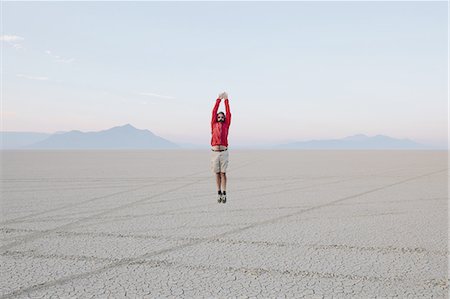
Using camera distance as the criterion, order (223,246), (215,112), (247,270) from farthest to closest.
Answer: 1. (215,112)
2. (223,246)
3. (247,270)

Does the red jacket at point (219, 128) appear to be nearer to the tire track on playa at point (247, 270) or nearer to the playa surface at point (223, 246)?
the playa surface at point (223, 246)

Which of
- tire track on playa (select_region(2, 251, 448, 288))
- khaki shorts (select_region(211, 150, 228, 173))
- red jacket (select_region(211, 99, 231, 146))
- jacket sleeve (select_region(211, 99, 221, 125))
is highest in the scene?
jacket sleeve (select_region(211, 99, 221, 125))

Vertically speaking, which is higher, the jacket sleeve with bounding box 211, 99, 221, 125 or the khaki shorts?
the jacket sleeve with bounding box 211, 99, 221, 125

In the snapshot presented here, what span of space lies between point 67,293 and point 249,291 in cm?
163

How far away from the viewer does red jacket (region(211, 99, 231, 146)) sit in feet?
25.4

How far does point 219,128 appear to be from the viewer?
7.73 meters

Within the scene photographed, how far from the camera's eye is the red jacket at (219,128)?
7742 mm

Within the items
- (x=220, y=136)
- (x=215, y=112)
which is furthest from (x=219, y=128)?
(x=215, y=112)

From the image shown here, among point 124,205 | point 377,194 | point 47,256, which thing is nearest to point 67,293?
point 47,256

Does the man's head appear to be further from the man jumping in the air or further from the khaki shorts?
the khaki shorts

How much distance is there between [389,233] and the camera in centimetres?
551

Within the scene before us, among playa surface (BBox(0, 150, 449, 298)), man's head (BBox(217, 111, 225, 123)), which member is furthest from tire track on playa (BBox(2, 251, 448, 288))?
man's head (BBox(217, 111, 225, 123))

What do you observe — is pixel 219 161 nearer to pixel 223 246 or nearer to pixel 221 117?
pixel 221 117

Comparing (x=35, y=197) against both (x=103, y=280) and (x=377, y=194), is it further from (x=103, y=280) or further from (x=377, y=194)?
(x=377, y=194)
